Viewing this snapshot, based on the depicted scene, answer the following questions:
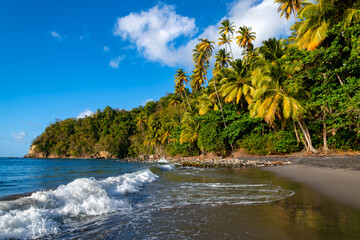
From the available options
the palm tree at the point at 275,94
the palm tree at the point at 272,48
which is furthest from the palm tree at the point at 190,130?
the palm tree at the point at 272,48

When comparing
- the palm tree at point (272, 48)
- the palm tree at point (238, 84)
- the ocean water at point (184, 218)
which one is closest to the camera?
the ocean water at point (184, 218)

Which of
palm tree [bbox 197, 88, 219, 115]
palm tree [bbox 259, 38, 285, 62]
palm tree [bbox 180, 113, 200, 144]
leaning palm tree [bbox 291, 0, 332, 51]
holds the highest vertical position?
palm tree [bbox 259, 38, 285, 62]

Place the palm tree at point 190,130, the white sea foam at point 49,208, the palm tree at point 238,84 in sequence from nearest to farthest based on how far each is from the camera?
1. the white sea foam at point 49,208
2. the palm tree at point 238,84
3. the palm tree at point 190,130

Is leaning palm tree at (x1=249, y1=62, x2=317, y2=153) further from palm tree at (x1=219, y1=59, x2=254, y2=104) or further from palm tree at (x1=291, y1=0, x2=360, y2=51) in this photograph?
palm tree at (x1=219, y1=59, x2=254, y2=104)

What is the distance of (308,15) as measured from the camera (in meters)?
15.5

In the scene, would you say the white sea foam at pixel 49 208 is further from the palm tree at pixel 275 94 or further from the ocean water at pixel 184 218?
the palm tree at pixel 275 94

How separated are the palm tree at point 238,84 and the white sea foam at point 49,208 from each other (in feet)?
69.1

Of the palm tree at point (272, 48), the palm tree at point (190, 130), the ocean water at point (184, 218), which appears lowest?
the ocean water at point (184, 218)

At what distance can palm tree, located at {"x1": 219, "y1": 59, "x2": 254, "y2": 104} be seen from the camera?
82.3ft

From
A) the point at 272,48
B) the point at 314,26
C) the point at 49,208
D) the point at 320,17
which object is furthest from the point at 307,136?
the point at 49,208

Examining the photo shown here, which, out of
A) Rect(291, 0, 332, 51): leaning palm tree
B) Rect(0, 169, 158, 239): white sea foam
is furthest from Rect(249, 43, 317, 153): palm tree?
Rect(0, 169, 158, 239): white sea foam

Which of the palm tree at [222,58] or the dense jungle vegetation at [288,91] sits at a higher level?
the palm tree at [222,58]

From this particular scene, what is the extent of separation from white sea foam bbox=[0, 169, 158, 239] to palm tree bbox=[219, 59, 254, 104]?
21.1 meters

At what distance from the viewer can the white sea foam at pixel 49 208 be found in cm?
387
